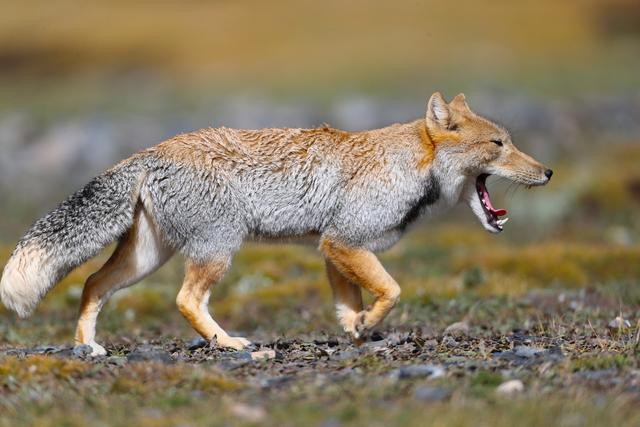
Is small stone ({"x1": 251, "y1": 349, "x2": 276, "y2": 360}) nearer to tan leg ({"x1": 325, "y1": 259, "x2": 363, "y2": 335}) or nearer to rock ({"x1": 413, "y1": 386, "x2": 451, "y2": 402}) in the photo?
tan leg ({"x1": 325, "y1": 259, "x2": 363, "y2": 335})

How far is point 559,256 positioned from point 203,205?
32.1 feet

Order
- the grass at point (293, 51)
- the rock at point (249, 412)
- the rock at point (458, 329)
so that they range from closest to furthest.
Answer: the rock at point (249, 412)
the rock at point (458, 329)
the grass at point (293, 51)

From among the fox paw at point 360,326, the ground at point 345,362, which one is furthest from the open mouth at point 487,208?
the fox paw at point 360,326

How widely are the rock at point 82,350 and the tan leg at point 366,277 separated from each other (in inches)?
115

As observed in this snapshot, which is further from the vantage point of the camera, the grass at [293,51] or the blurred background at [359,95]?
the grass at [293,51]

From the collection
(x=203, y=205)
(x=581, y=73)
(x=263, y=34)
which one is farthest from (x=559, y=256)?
(x=263, y=34)

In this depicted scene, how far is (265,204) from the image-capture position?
11.5 m

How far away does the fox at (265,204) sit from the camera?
1084cm

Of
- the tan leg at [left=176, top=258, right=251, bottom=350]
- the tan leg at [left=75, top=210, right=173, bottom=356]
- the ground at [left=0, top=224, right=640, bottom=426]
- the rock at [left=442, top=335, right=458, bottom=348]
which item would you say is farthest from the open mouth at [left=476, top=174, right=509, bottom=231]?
the tan leg at [left=75, top=210, right=173, bottom=356]

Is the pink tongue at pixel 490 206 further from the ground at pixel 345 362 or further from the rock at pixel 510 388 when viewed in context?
the rock at pixel 510 388

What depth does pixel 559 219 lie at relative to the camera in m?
25.9

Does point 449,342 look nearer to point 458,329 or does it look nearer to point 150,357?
point 458,329

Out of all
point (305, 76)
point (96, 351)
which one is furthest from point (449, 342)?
point (305, 76)

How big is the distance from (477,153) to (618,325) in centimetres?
256
